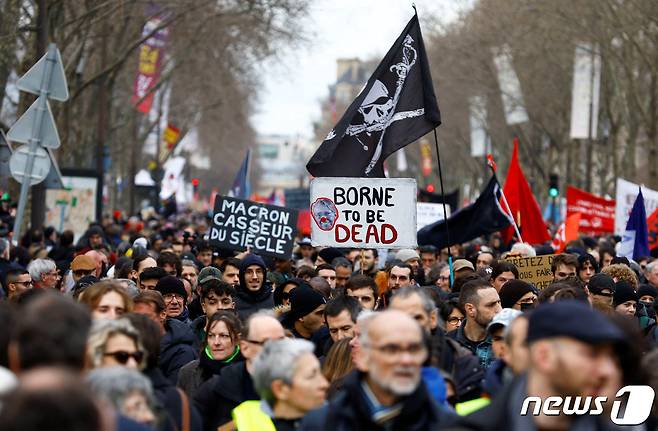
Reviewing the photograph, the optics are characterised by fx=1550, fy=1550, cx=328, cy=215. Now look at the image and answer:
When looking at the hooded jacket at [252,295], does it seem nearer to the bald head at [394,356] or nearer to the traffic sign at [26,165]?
the traffic sign at [26,165]

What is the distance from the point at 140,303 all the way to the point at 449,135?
62.1m

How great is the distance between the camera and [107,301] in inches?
305

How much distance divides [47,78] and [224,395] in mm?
6088

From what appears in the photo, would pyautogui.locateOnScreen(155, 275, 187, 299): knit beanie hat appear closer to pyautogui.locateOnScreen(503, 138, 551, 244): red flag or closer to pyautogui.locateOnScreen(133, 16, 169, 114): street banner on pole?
pyautogui.locateOnScreen(503, 138, 551, 244): red flag

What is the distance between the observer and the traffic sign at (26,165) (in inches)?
527

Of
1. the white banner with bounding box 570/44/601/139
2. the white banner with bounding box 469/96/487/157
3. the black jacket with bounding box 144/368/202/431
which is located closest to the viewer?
the black jacket with bounding box 144/368/202/431

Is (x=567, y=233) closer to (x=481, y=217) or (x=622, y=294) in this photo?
(x=481, y=217)

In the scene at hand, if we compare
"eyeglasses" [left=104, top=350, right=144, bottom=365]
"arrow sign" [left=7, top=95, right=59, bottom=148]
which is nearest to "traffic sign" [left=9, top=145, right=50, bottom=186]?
"arrow sign" [left=7, top=95, right=59, bottom=148]

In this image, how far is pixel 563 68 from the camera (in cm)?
4766

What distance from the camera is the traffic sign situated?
13.4 meters

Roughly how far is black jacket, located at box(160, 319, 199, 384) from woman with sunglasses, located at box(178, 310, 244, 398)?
15.9 inches

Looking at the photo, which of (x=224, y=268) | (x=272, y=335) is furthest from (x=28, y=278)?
(x=272, y=335)

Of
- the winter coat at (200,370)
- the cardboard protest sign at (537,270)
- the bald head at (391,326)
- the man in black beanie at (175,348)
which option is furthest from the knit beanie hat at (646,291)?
the bald head at (391,326)

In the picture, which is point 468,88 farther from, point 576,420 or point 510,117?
point 576,420
